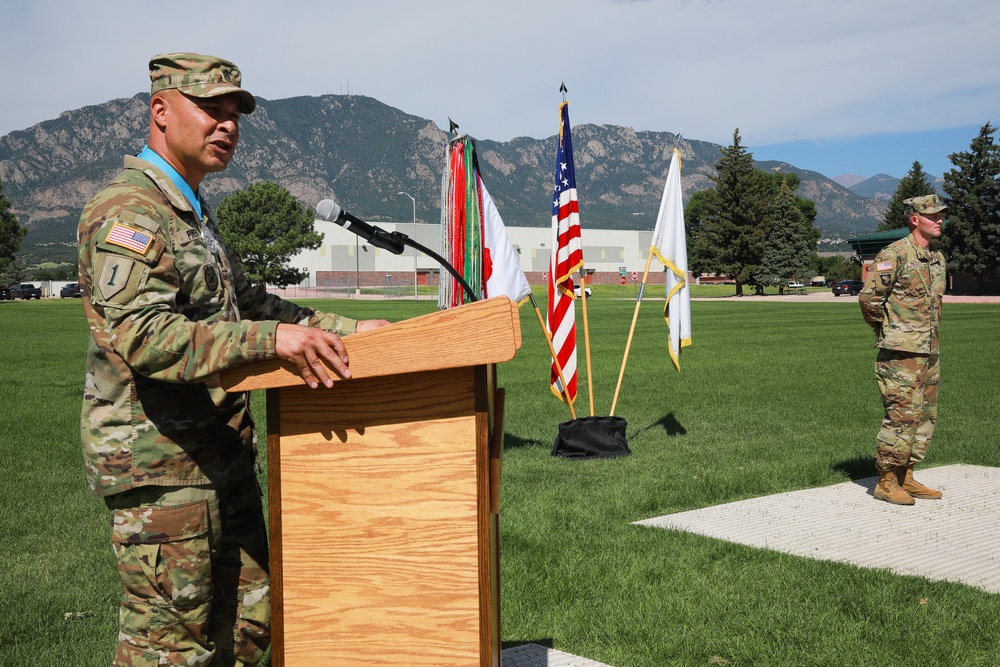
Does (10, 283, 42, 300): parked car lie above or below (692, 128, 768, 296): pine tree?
below

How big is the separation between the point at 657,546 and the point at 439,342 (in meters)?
4.32

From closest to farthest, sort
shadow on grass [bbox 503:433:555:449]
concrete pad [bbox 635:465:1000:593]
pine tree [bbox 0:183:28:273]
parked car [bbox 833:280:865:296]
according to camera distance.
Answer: concrete pad [bbox 635:465:1000:593]
shadow on grass [bbox 503:433:555:449]
parked car [bbox 833:280:865:296]
pine tree [bbox 0:183:28:273]

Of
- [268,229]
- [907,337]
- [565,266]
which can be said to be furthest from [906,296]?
[268,229]

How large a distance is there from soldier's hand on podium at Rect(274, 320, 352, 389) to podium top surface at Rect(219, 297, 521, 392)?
0.07 feet

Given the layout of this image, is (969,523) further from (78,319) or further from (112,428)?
(78,319)

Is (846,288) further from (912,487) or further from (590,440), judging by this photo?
(912,487)

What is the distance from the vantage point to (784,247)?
80000mm

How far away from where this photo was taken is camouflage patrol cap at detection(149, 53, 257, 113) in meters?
2.48

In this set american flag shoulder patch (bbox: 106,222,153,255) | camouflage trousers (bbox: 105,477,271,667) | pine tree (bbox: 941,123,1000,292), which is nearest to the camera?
american flag shoulder patch (bbox: 106,222,153,255)

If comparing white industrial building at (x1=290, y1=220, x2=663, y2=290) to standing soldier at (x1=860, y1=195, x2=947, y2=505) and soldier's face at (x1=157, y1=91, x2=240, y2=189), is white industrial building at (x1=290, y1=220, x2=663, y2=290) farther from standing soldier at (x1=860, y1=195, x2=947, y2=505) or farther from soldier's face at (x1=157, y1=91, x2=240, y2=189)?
soldier's face at (x1=157, y1=91, x2=240, y2=189)

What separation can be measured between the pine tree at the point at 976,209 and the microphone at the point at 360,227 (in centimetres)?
6572

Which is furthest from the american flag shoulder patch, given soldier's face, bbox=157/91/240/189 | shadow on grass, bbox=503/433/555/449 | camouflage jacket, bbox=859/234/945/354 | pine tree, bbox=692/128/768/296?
pine tree, bbox=692/128/768/296

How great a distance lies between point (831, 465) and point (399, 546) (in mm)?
7551

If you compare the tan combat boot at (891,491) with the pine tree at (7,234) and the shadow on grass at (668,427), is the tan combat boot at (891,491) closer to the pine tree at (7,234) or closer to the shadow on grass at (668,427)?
the shadow on grass at (668,427)
